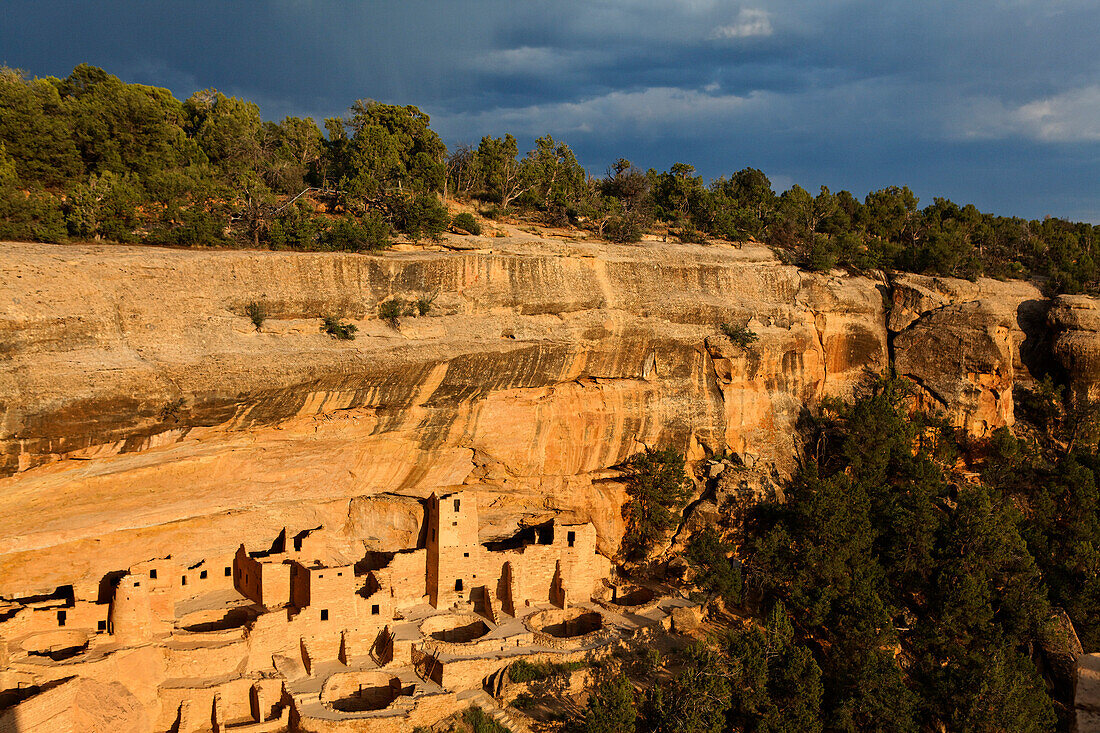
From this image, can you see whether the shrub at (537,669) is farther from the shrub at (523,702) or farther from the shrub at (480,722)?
the shrub at (480,722)

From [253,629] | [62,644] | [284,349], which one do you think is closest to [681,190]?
[284,349]

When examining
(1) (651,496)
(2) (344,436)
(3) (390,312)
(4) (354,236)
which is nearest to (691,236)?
(1) (651,496)

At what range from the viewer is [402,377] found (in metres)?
23.5

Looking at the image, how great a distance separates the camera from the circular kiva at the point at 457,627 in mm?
23631

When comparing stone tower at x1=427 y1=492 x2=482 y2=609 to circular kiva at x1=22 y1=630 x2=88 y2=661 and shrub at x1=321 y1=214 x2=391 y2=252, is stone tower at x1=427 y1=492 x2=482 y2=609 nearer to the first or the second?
shrub at x1=321 y1=214 x2=391 y2=252

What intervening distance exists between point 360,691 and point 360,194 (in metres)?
19.7

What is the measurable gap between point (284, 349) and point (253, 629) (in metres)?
7.26

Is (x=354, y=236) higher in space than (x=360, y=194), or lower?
lower

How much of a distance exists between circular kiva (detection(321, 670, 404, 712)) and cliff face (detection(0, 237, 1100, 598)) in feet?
18.5

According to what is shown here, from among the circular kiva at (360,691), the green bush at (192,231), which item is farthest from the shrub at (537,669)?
the green bush at (192,231)

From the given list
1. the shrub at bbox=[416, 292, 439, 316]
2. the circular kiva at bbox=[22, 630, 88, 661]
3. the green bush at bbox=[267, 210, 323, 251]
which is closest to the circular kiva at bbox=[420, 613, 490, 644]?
the circular kiva at bbox=[22, 630, 88, 661]

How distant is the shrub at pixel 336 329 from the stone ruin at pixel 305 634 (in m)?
6.07

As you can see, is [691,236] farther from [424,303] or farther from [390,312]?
[390,312]

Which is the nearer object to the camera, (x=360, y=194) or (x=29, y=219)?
(x=29, y=219)
